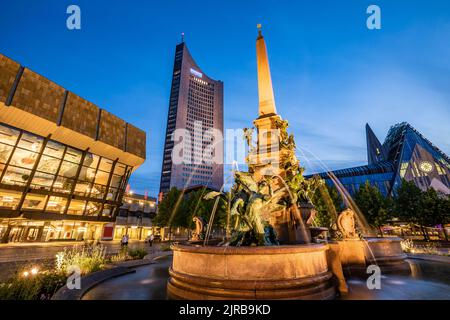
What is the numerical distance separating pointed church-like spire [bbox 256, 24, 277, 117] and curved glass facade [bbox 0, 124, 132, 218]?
101 feet

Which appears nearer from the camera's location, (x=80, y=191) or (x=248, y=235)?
(x=248, y=235)

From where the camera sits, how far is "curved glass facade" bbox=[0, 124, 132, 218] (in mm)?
27406

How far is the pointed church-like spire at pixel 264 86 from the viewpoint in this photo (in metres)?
14.9

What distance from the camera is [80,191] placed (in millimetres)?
34781

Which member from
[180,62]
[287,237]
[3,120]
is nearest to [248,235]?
[287,237]

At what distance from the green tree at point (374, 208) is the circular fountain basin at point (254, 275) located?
31456 millimetres

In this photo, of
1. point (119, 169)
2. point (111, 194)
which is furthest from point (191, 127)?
point (111, 194)

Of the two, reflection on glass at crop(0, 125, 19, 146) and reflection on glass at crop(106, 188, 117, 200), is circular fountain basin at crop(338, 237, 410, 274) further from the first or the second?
reflection on glass at crop(106, 188, 117, 200)

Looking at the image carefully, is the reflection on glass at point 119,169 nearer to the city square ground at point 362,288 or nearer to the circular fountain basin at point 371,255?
the city square ground at point 362,288

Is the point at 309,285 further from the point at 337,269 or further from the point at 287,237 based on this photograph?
the point at 287,237

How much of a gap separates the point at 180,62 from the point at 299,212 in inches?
7238

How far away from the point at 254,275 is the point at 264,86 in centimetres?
1413

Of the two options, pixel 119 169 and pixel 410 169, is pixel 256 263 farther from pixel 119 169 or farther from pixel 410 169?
pixel 410 169
